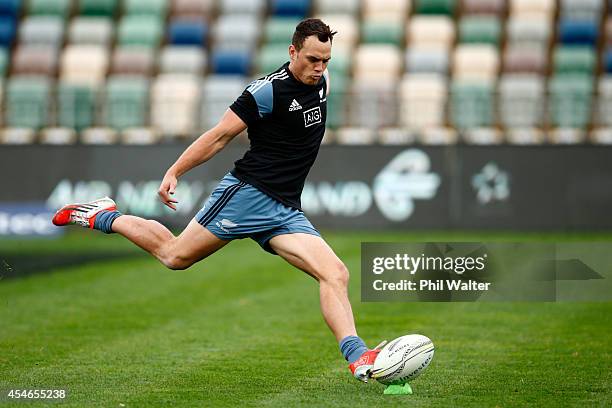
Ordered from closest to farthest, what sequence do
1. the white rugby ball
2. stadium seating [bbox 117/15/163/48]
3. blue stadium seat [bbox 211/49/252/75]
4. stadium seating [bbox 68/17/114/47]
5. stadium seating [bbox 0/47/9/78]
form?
the white rugby ball
stadium seating [bbox 0/47/9/78]
blue stadium seat [bbox 211/49/252/75]
stadium seating [bbox 117/15/163/48]
stadium seating [bbox 68/17/114/47]

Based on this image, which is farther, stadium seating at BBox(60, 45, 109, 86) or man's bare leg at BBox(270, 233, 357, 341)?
stadium seating at BBox(60, 45, 109, 86)

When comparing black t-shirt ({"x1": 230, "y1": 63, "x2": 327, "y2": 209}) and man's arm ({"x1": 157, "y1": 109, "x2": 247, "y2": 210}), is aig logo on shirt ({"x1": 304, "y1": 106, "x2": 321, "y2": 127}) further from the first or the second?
man's arm ({"x1": 157, "y1": 109, "x2": 247, "y2": 210})

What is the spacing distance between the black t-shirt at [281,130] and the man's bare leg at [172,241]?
1.61ft

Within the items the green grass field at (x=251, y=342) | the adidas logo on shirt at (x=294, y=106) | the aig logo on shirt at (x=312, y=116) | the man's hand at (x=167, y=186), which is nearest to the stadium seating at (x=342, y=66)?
the green grass field at (x=251, y=342)

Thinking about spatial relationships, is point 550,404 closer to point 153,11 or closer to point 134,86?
point 134,86

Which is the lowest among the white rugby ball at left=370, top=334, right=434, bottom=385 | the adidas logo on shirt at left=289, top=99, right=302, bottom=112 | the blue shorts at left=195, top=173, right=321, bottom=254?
the white rugby ball at left=370, top=334, right=434, bottom=385

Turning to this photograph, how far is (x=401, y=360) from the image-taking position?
7195 mm

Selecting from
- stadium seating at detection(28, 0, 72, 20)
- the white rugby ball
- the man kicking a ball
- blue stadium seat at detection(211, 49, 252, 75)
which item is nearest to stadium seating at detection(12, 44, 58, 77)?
stadium seating at detection(28, 0, 72, 20)

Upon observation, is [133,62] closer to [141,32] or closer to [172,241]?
[141,32]

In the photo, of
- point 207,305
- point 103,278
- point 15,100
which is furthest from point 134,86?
point 207,305

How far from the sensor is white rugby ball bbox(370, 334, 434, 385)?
7191 mm

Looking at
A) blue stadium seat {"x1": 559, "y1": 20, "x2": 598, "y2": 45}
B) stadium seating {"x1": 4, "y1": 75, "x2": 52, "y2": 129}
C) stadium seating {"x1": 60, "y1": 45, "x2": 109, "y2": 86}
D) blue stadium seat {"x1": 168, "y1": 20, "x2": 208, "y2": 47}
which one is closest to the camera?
stadium seating {"x1": 4, "y1": 75, "x2": 52, "y2": 129}

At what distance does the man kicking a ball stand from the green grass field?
0.77 m

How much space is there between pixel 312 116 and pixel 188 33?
1919 centimetres
